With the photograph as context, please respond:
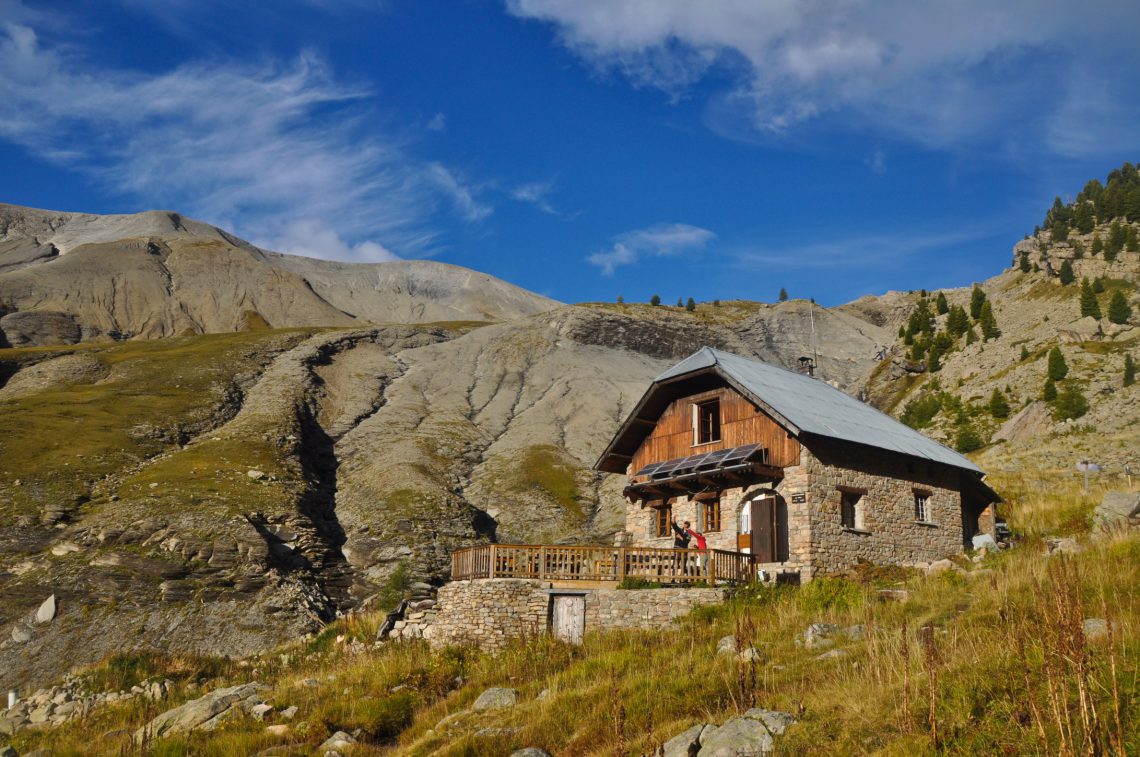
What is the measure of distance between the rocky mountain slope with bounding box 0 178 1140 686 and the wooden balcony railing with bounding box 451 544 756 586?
16.3 meters

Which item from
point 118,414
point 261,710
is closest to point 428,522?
point 118,414

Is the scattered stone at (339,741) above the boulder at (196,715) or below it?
above

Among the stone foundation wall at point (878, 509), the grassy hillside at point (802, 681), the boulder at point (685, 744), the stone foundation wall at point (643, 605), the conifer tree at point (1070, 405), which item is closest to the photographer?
the grassy hillside at point (802, 681)

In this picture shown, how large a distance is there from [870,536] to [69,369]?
7932 cm

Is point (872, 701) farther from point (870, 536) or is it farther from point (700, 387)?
point (700, 387)

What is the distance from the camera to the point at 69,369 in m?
83.0

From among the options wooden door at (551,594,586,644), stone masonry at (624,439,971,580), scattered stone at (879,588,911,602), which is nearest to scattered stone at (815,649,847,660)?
scattered stone at (879,588,911,602)

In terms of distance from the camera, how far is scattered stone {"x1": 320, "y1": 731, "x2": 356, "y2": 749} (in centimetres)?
1598

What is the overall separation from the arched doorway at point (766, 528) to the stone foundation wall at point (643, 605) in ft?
15.7

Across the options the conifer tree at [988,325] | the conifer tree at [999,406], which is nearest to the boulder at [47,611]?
the conifer tree at [999,406]

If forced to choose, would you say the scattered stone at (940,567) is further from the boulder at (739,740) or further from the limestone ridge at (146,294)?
the limestone ridge at (146,294)

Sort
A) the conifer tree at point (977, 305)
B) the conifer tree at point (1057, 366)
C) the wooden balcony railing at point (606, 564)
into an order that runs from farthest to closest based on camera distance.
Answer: the conifer tree at point (977, 305)
the conifer tree at point (1057, 366)
the wooden balcony railing at point (606, 564)

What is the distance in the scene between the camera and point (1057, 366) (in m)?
63.0

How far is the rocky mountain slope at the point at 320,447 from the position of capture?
39719mm
